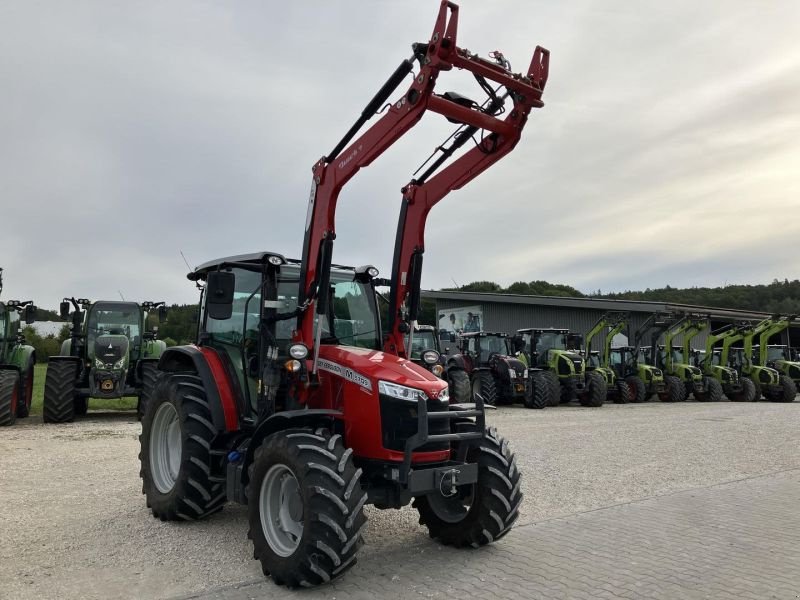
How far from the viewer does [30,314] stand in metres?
13.5

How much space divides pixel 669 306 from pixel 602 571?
25.5 m

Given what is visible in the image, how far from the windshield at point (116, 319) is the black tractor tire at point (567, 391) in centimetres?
1248

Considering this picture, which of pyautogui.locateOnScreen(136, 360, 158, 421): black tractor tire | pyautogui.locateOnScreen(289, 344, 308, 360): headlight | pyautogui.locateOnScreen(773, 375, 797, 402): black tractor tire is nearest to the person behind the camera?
pyautogui.locateOnScreen(289, 344, 308, 360): headlight

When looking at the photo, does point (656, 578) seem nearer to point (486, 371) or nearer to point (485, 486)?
point (485, 486)

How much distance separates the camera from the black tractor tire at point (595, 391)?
19781 mm

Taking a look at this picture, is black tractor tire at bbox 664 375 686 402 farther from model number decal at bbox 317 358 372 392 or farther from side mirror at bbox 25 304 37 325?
model number decal at bbox 317 358 372 392

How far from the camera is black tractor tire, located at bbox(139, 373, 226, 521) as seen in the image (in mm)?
5266

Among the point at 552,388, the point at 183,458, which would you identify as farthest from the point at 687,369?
the point at 183,458

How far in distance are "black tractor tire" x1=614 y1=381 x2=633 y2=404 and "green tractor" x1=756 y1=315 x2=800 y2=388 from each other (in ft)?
24.6

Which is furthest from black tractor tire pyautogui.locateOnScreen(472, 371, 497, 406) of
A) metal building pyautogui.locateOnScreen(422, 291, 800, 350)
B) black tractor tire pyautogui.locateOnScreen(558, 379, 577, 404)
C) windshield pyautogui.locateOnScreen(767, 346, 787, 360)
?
windshield pyautogui.locateOnScreen(767, 346, 787, 360)

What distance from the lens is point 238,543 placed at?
16.4ft

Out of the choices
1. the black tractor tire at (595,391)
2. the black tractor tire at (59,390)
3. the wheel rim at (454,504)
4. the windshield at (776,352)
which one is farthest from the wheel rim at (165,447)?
the windshield at (776,352)

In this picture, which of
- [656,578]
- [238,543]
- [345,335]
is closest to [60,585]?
[238,543]

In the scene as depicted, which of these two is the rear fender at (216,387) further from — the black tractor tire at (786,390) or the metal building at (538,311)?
the black tractor tire at (786,390)
